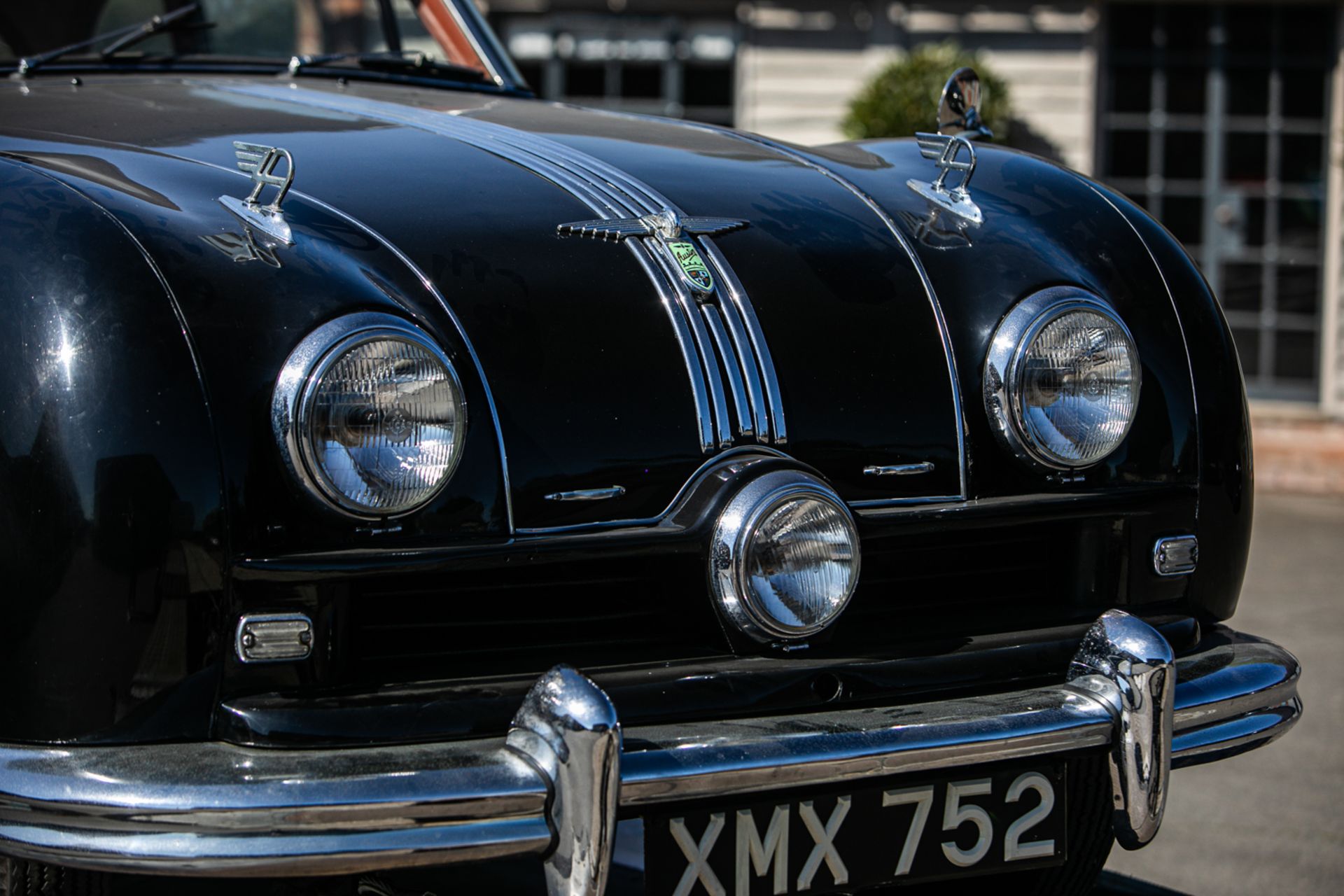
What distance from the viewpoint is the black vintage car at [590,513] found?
1707 millimetres

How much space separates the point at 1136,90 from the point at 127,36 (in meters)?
7.82

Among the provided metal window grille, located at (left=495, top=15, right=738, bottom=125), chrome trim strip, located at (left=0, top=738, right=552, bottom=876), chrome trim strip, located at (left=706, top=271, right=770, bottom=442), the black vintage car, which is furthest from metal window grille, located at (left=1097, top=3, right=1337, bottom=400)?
chrome trim strip, located at (left=0, top=738, right=552, bottom=876)

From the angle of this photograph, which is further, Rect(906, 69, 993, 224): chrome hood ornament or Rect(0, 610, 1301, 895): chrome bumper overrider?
Rect(906, 69, 993, 224): chrome hood ornament

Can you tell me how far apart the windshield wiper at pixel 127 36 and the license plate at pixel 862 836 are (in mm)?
1990

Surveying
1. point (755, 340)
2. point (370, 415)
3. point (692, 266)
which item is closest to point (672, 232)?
point (692, 266)

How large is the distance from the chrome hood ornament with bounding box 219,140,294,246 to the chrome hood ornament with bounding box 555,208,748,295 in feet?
1.21

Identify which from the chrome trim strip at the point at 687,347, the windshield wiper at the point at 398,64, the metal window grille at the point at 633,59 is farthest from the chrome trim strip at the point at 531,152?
the metal window grille at the point at 633,59

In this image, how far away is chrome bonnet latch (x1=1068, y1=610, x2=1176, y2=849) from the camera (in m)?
2.00

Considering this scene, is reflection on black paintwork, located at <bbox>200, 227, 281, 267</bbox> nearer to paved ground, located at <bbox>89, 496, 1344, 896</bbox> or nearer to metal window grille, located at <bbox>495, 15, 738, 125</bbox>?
paved ground, located at <bbox>89, 496, 1344, 896</bbox>

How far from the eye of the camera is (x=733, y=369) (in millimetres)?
2031

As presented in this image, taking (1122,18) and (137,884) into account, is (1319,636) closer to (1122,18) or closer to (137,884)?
(137,884)

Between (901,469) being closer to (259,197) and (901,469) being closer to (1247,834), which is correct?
(259,197)

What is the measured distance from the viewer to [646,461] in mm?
1949

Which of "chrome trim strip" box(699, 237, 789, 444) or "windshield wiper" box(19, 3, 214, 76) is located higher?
"windshield wiper" box(19, 3, 214, 76)
